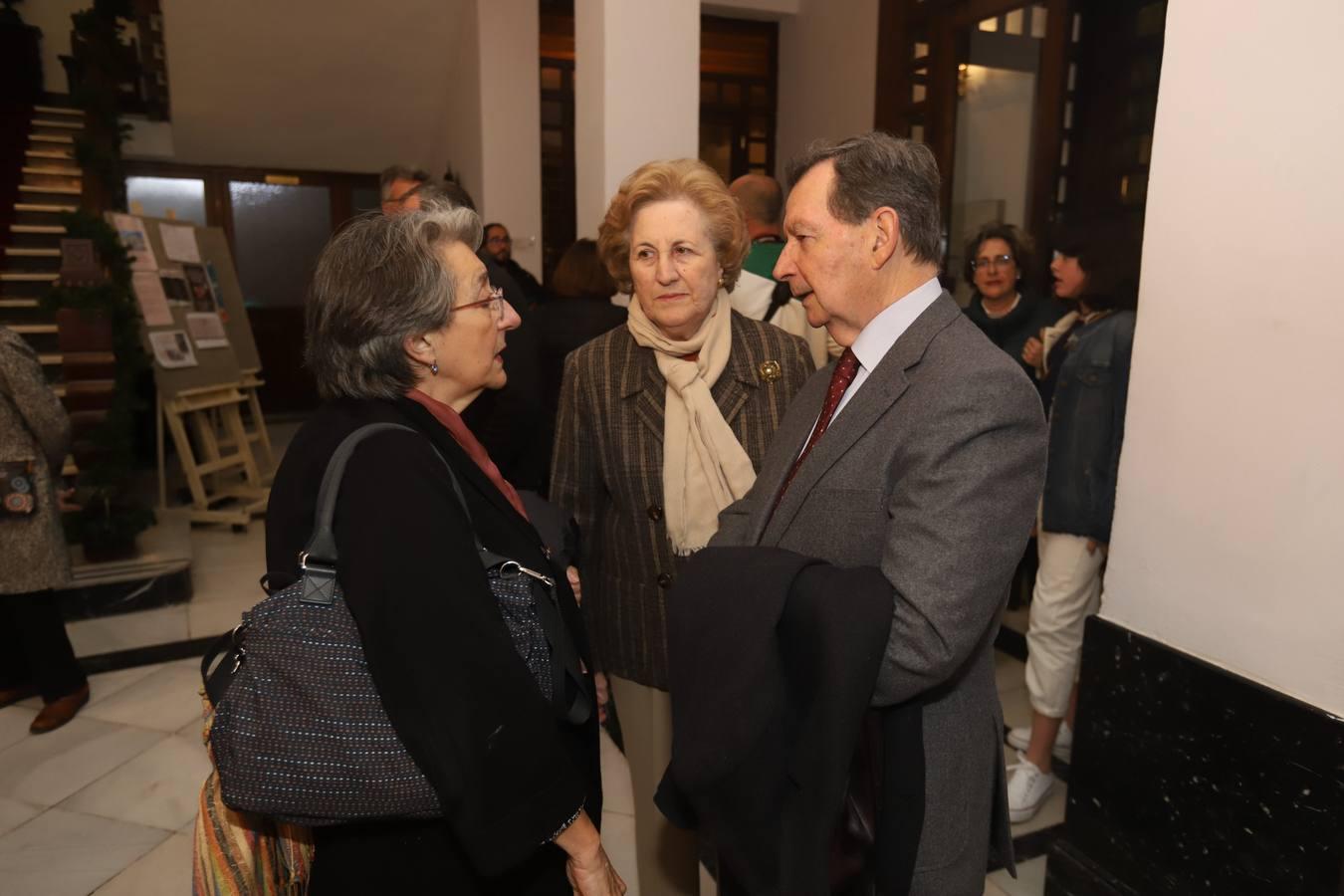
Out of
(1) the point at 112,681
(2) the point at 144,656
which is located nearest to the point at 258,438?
(2) the point at 144,656

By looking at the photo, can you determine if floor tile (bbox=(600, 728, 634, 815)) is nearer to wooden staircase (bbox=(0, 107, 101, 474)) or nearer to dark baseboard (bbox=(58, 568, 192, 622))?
dark baseboard (bbox=(58, 568, 192, 622))

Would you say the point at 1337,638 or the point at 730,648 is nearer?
the point at 730,648

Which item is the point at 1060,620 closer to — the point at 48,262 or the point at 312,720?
the point at 312,720

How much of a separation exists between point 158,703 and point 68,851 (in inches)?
39.0

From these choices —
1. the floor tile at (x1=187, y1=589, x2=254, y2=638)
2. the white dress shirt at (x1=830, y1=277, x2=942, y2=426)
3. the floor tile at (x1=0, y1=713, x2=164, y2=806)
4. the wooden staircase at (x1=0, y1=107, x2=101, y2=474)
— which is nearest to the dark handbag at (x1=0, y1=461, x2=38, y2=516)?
the floor tile at (x1=0, y1=713, x2=164, y2=806)

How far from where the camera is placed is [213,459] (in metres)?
6.07

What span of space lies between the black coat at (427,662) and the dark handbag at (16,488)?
8.41ft

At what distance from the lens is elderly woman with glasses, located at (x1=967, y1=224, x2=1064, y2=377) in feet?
12.5

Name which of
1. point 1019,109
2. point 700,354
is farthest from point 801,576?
point 1019,109

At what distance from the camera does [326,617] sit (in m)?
1.04

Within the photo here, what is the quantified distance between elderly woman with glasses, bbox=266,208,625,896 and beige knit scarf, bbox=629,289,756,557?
1.52 feet

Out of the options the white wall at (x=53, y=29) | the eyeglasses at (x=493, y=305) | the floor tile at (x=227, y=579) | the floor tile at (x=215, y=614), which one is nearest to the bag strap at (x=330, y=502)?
the eyeglasses at (x=493, y=305)

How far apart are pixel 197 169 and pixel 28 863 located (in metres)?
8.17

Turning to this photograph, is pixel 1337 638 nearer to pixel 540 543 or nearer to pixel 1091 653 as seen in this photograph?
pixel 1091 653
